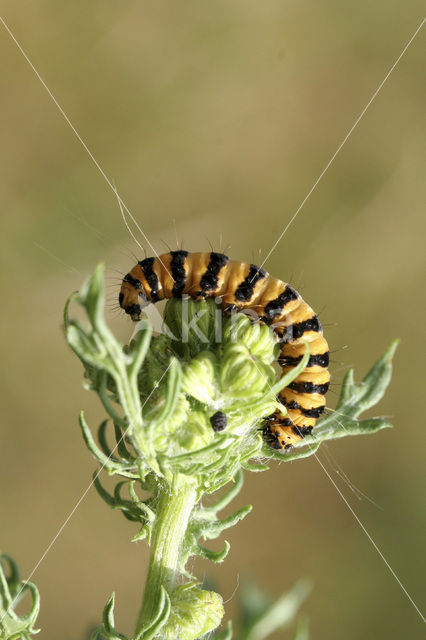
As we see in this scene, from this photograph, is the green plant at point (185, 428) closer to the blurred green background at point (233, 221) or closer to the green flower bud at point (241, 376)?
the green flower bud at point (241, 376)

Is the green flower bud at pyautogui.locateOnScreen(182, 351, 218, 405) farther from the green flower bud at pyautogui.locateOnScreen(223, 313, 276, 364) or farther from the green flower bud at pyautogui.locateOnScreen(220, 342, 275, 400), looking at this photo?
the green flower bud at pyautogui.locateOnScreen(223, 313, 276, 364)

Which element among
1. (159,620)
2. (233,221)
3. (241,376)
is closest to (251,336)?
(241,376)

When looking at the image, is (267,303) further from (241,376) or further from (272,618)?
(272,618)

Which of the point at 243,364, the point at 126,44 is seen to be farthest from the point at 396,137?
the point at 243,364

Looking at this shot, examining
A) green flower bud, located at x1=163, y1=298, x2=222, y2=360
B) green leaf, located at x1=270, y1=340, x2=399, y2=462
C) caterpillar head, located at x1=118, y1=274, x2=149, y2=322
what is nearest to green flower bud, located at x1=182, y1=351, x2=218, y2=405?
green flower bud, located at x1=163, y1=298, x2=222, y2=360

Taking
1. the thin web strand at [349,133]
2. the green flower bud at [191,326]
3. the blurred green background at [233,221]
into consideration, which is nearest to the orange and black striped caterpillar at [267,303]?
the green flower bud at [191,326]
